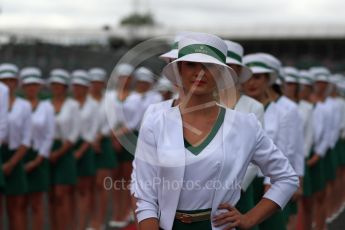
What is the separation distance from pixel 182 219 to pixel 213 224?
13 cm

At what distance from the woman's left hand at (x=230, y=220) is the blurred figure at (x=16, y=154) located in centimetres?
408

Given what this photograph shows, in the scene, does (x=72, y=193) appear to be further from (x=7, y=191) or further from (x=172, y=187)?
(x=172, y=187)

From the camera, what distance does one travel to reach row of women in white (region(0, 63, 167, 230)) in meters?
7.07

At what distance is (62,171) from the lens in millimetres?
8039

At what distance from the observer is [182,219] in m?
3.24

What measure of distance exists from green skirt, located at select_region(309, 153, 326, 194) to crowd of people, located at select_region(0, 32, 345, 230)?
1 cm

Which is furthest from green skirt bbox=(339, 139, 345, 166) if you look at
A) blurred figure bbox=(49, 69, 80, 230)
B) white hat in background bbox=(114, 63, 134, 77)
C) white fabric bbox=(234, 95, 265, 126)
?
white fabric bbox=(234, 95, 265, 126)

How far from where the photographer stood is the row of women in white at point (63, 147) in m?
7.07

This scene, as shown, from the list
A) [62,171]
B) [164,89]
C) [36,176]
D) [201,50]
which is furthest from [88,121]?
[201,50]

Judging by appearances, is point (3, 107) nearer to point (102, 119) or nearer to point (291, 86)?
point (102, 119)

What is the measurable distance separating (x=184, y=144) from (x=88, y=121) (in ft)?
19.3

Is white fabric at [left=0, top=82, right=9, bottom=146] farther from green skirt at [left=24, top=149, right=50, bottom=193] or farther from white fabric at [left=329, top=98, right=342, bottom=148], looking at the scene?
white fabric at [left=329, top=98, right=342, bottom=148]

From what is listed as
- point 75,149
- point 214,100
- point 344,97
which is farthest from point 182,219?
point 344,97

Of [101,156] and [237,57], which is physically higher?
[237,57]
